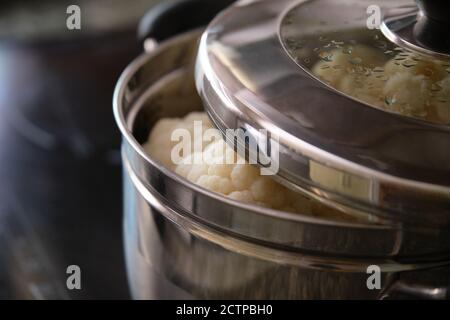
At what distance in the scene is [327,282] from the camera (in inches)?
24.6

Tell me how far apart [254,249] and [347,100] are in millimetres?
166

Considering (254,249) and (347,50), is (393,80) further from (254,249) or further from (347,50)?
(254,249)

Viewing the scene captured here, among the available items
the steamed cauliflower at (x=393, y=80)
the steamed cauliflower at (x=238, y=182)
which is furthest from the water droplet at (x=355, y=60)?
the steamed cauliflower at (x=238, y=182)

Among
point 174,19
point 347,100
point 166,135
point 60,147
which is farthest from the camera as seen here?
point 60,147

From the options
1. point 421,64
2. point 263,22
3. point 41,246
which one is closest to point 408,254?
point 421,64

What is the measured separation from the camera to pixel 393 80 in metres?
0.63

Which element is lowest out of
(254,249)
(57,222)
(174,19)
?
(57,222)

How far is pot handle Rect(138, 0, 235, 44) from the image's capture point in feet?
3.23

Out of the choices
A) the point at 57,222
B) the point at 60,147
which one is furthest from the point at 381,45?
the point at 60,147

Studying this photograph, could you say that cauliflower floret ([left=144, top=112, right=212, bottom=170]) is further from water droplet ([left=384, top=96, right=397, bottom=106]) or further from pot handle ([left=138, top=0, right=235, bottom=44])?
water droplet ([left=384, top=96, right=397, bottom=106])

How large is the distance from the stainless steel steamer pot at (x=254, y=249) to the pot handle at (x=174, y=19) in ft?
0.84

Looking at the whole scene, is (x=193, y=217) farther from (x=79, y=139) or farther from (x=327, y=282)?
(x=79, y=139)

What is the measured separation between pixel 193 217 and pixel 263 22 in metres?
0.25

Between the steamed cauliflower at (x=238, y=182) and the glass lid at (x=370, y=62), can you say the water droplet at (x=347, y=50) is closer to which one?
the glass lid at (x=370, y=62)
